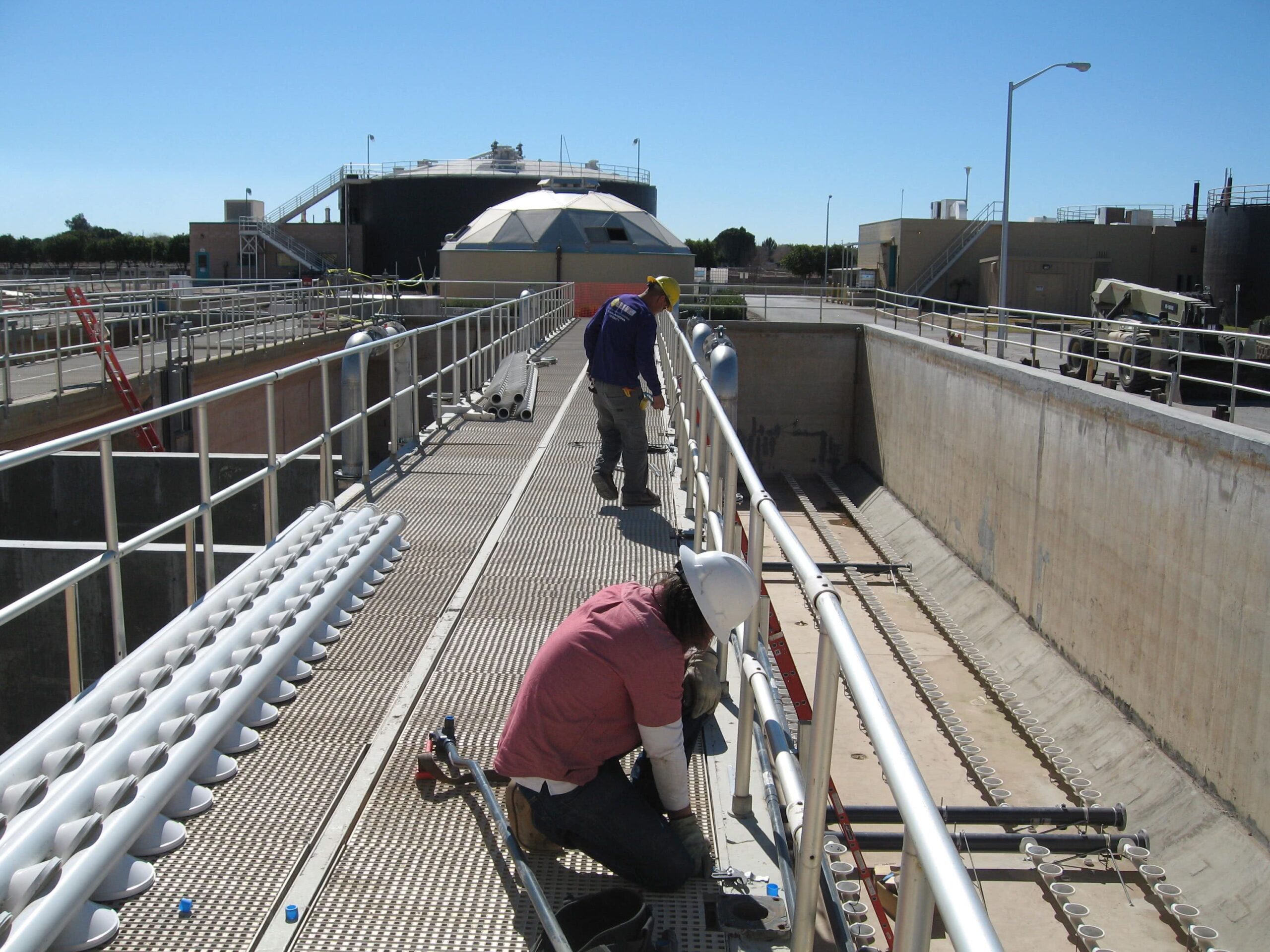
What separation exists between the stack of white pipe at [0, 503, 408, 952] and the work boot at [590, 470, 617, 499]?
2704mm

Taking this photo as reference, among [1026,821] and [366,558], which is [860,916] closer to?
[1026,821]

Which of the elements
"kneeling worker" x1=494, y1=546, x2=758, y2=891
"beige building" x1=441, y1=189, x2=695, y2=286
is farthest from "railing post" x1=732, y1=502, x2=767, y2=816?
"beige building" x1=441, y1=189, x2=695, y2=286

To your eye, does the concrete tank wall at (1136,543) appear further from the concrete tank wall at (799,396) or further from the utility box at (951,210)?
the utility box at (951,210)

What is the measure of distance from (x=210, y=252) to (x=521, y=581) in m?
50.6

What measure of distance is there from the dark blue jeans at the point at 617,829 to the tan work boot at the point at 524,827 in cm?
6

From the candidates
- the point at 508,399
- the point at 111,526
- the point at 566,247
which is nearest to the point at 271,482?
the point at 111,526

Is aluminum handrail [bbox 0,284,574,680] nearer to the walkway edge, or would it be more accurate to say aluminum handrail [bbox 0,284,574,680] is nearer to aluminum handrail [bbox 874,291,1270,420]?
the walkway edge

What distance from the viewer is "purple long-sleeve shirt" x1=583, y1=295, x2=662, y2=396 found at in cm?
802

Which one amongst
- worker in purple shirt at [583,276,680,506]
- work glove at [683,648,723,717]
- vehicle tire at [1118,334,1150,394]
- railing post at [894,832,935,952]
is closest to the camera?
railing post at [894,832,935,952]

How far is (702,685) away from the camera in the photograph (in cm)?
359

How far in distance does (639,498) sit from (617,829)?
5.10 metres

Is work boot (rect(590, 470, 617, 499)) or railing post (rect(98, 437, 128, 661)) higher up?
railing post (rect(98, 437, 128, 661))

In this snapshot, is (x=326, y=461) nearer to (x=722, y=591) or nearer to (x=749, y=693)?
(x=749, y=693)

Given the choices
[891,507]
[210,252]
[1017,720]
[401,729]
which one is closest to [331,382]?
[891,507]
